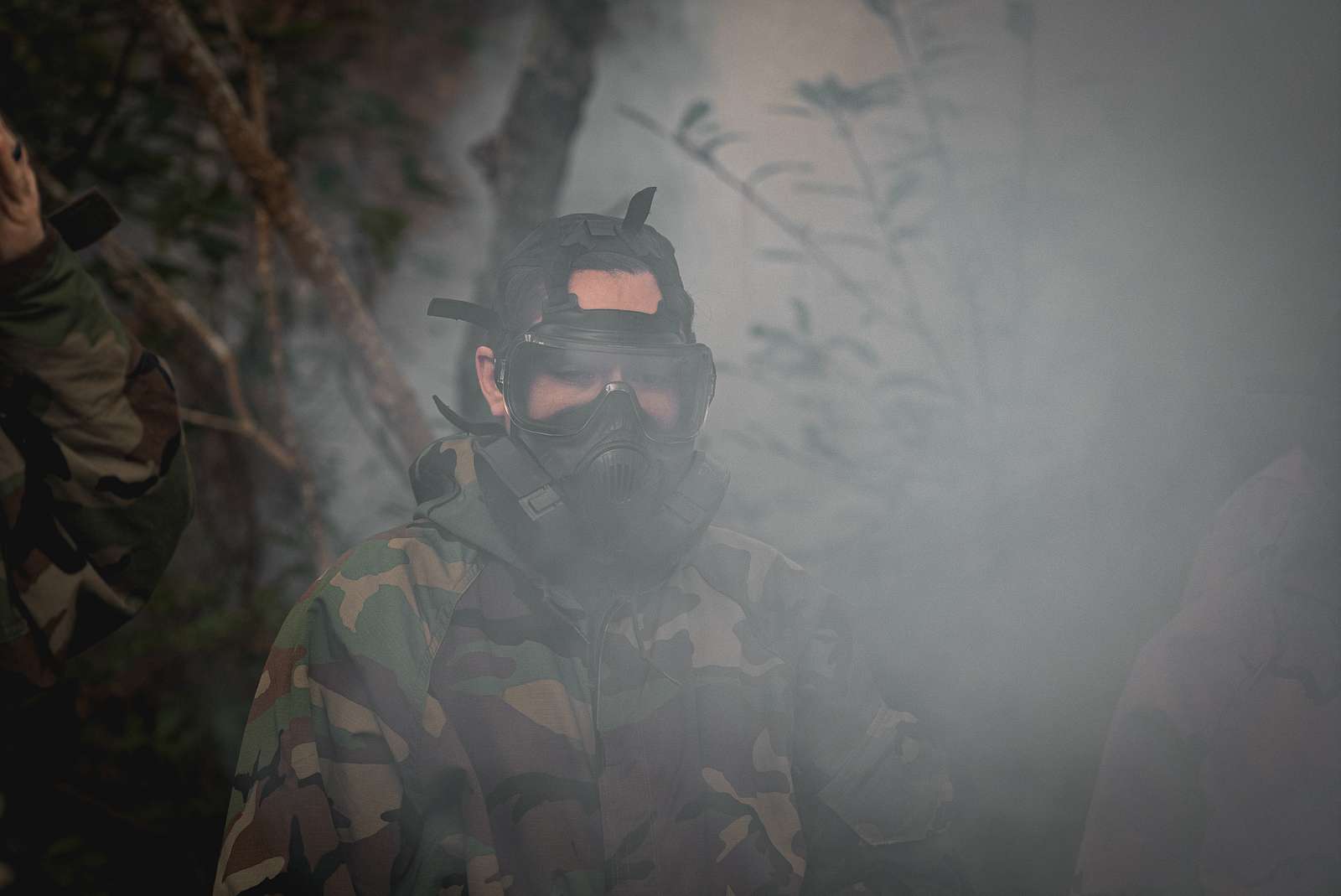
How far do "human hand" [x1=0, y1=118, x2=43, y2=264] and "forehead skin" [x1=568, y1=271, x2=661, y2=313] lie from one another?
24.9 inches

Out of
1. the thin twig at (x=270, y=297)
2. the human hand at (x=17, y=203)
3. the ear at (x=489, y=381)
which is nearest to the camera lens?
the human hand at (x=17, y=203)

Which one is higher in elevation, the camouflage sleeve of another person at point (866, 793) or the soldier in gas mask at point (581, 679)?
the soldier in gas mask at point (581, 679)

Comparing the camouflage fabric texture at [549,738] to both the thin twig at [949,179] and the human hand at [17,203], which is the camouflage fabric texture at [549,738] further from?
the thin twig at [949,179]

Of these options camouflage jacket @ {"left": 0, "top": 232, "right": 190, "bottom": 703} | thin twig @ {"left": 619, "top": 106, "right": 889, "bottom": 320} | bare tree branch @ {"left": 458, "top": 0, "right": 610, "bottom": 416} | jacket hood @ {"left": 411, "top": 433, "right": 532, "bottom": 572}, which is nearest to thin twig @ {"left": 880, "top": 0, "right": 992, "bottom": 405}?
thin twig @ {"left": 619, "top": 106, "right": 889, "bottom": 320}

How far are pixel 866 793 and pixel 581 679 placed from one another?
405 millimetres

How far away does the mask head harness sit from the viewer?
4.12 feet

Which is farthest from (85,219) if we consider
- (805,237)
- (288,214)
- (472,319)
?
(805,237)

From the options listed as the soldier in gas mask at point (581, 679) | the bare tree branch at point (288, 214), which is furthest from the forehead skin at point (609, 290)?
the bare tree branch at point (288, 214)

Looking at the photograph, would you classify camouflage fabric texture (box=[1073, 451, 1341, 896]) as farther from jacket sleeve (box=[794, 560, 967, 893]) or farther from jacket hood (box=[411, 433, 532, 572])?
jacket hood (box=[411, 433, 532, 572])

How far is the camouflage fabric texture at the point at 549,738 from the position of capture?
43.9 inches

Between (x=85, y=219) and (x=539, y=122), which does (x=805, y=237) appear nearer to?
(x=539, y=122)

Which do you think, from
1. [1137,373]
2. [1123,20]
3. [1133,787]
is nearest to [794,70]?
[1123,20]

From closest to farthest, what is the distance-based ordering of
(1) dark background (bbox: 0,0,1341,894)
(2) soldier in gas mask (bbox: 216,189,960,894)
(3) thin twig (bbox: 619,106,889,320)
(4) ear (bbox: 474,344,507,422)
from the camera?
(2) soldier in gas mask (bbox: 216,189,960,894)
(4) ear (bbox: 474,344,507,422)
(1) dark background (bbox: 0,0,1341,894)
(3) thin twig (bbox: 619,106,889,320)

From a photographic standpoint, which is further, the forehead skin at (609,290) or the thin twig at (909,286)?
the thin twig at (909,286)
